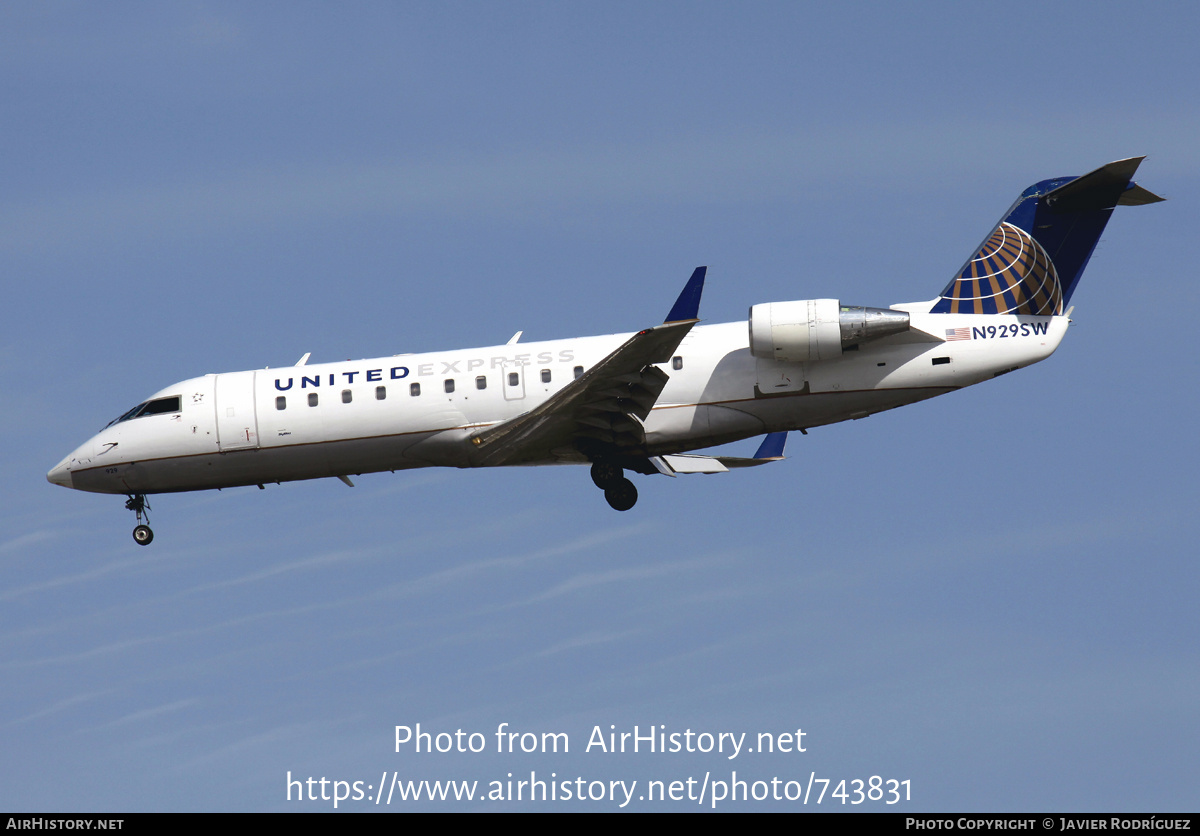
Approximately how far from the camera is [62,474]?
108ft

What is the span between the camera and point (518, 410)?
30.5 metres

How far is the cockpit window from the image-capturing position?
32.2 metres

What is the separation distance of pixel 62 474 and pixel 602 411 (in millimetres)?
13059

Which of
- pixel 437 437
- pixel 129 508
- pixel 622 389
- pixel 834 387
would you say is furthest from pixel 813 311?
pixel 129 508

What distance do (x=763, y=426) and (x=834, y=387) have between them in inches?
67.7

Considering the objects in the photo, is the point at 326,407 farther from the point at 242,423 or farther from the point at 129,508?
the point at 129,508

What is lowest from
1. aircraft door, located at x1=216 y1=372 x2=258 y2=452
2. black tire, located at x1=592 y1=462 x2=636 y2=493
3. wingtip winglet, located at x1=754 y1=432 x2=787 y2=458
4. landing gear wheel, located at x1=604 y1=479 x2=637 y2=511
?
landing gear wheel, located at x1=604 y1=479 x2=637 y2=511

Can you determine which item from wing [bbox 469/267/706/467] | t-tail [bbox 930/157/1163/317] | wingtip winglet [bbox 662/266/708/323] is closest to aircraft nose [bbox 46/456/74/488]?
wing [bbox 469/267/706/467]

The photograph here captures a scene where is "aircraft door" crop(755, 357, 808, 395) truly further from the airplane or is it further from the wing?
the wing

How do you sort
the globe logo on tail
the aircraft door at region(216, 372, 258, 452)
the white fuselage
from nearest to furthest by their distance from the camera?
the white fuselage
the globe logo on tail
the aircraft door at region(216, 372, 258, 452)

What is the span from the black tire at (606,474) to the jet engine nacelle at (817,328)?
14.2 ft

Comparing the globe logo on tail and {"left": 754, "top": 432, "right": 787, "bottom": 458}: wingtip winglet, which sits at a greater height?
the globe logo on tail

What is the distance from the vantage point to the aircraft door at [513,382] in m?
30.6

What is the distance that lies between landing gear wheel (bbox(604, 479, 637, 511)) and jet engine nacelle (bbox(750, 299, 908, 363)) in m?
4.40
